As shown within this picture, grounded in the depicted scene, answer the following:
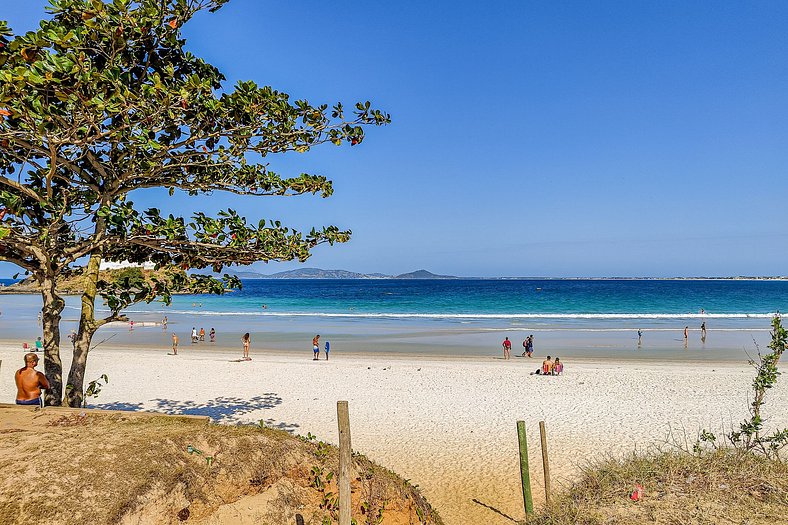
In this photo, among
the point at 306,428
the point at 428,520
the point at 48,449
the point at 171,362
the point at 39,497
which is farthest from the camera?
the point at 171,362

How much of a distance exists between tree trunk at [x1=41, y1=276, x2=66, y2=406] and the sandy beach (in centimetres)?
740

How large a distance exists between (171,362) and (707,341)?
38.0 meters

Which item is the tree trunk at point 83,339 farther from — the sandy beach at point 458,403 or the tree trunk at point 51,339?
the sandy beach at point 458,403

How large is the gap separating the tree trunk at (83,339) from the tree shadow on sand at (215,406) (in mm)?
7789

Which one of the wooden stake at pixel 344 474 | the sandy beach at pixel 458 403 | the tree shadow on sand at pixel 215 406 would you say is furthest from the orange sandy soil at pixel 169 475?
the tree shadow on sand at pixel 215 406

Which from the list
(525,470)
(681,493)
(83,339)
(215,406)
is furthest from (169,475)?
(215,406)

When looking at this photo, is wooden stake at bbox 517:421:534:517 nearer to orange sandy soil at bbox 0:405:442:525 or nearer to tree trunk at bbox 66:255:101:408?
Result: orange sandy soil at bbox 0:405:442:525

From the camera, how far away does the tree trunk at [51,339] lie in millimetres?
8492

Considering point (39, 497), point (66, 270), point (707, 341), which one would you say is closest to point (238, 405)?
point (66, 270)

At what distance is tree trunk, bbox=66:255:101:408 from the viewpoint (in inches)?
337

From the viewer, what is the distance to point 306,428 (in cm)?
1535

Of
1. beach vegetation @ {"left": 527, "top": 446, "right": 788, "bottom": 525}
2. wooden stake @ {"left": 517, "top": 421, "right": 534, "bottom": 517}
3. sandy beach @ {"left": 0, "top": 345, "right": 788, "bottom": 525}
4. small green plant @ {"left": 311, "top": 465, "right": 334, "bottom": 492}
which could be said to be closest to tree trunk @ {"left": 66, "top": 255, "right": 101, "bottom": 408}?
small green plant @ {"left": 311, "top": 465, "right": 334, "bottom": 492}

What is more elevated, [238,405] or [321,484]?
[321,484]

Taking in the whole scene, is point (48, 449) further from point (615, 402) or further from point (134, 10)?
point (615, 402)
